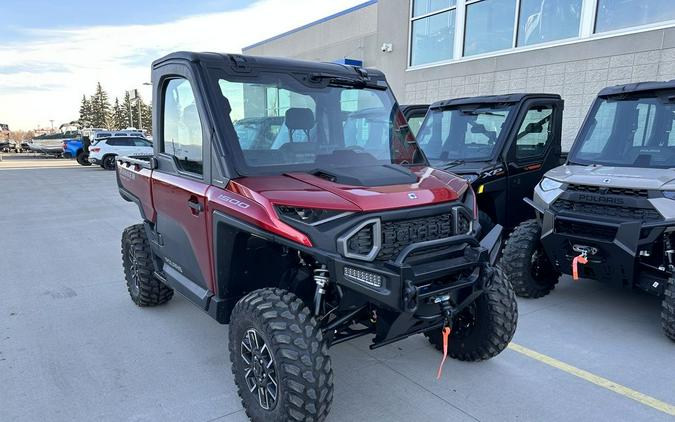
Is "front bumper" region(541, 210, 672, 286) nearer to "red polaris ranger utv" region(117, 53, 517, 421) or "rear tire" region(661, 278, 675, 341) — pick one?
"rear tire" region(661, 278, 675, 341)

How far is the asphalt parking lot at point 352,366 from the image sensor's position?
2975 mm

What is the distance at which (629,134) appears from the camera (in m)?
4.82

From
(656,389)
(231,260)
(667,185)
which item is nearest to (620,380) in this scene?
(656,389)

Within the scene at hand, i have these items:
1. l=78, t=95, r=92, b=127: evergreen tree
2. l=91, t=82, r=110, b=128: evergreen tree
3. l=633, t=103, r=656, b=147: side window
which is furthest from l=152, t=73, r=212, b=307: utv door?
l=78, t=95, r=92, b=127: evergreen tree

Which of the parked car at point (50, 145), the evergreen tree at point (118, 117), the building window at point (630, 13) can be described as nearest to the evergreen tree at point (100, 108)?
the evergreen tree at point (118, 117)

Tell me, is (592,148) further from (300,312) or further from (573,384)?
(300,312)

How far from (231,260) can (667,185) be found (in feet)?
11.7

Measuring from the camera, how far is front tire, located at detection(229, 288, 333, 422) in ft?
7.82

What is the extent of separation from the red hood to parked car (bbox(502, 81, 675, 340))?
1.99 meters

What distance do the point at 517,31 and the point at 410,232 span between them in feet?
34.7

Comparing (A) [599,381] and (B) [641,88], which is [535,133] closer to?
(B) [641,88]

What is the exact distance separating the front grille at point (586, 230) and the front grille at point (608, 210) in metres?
0.12

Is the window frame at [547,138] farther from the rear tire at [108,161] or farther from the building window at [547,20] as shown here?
the rear tire at [108,161]

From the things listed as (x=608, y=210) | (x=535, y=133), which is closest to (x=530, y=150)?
(x=535, y=133)
